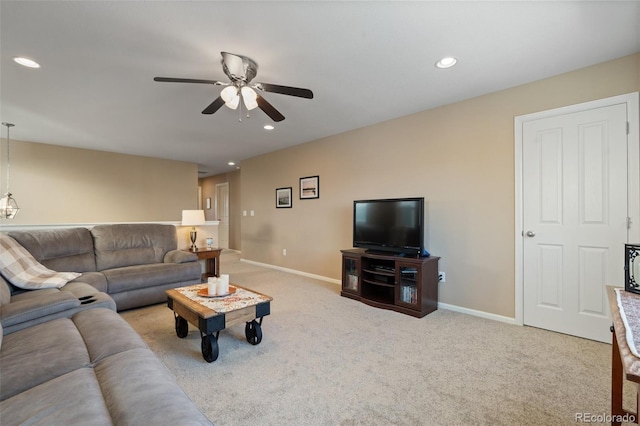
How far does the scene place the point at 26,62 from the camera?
2.35m

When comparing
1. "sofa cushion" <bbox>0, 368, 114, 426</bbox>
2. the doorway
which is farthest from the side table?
the doorway

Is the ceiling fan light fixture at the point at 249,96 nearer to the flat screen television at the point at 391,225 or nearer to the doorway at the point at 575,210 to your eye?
the flat screen television at the point at 391,225

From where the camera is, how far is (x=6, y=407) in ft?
3.12

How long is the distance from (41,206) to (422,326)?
662 centimetres

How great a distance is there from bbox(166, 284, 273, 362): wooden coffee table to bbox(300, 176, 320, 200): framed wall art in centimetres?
251

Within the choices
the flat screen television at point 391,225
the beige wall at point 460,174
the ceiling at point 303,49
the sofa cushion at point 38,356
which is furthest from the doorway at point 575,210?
the sofa cushion at point 38,356

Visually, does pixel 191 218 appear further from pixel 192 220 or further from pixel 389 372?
pixel 389 372

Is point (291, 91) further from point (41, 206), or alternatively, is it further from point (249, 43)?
point (41, 206)

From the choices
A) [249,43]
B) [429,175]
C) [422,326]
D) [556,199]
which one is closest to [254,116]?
[249,43]

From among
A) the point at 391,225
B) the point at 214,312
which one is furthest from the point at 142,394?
the point at 391,225

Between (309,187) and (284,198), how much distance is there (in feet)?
2.45

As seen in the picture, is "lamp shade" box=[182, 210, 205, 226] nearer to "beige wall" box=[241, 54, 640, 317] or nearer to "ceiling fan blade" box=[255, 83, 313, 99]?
"beige wall" box=[241, 54, 640, 317]

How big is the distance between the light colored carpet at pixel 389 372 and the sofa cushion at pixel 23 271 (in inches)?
31.7

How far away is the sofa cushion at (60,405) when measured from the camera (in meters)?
0.87
